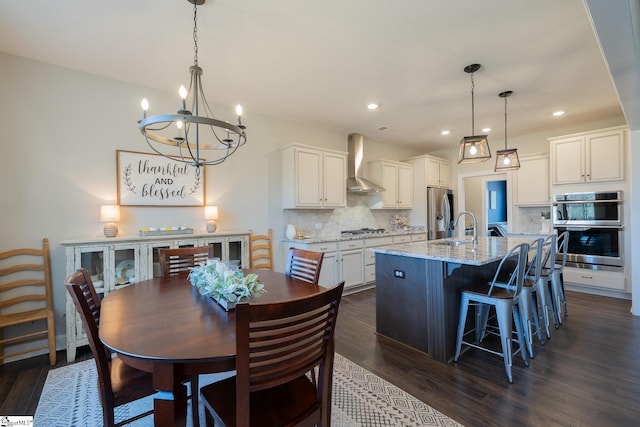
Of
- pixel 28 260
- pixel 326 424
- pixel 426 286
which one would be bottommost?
pixel 326 424

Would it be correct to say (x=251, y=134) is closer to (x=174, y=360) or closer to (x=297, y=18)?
(x=297, y=18)

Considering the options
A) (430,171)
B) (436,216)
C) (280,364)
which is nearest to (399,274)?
(280,364)

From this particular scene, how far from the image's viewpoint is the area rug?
1816 millimetres

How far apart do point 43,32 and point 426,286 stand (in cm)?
382

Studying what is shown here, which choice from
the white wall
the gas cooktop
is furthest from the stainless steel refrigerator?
the white wall

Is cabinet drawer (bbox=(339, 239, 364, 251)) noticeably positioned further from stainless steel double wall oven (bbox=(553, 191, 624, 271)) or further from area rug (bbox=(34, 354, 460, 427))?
stainless steel double wall oven (bbox=(553, 191, 624, 271))

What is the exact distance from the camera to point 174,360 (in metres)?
1.02

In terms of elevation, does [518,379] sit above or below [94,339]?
below

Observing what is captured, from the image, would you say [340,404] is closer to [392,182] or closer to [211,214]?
[211,214]

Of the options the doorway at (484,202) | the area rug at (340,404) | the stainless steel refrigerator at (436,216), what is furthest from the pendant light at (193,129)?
the doorway at (484,202)

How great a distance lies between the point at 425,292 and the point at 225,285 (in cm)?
184

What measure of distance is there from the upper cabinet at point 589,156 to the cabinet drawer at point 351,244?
127 inches

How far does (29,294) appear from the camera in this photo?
270 centimetres

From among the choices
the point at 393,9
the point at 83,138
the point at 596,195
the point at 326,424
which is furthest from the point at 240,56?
the point at 596,195
